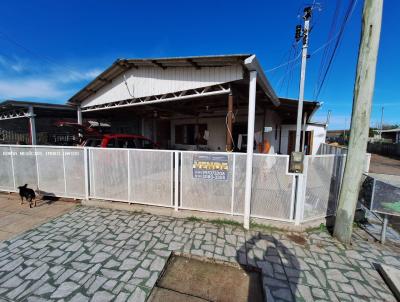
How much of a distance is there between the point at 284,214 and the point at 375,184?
1.69 meters

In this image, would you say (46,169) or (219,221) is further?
(46,169)

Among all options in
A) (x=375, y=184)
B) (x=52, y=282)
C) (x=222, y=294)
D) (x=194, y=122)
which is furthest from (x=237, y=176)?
(x=194, y=122)

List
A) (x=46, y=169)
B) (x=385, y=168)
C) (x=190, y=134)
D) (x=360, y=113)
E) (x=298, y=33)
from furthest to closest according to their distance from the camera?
(x=385, y=168) → (x=190, y=134) → (x=298, y=33) → (x=46, y=169) → (x=360, y=113)

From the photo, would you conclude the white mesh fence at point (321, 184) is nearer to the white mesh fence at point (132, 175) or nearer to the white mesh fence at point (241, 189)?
the white mesh fence at point (241, 189)

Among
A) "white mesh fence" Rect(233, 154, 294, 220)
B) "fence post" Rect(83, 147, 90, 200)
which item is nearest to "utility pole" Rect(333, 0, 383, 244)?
"white mesh fence" Rect(233, 154, 294, 220)

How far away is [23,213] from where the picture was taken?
405 centimetres

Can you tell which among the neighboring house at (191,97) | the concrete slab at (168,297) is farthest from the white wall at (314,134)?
the concrete slab at (168,297)

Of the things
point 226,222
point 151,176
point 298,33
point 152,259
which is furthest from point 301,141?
point 152,259

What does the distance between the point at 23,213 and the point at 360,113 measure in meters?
7.26

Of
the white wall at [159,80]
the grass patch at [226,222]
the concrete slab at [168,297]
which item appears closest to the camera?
the concrete slab at [168,297]

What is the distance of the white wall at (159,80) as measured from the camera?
3838mm

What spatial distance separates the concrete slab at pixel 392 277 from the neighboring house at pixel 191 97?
9.90ft

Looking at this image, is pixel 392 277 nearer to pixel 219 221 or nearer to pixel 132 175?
pixel 219 221

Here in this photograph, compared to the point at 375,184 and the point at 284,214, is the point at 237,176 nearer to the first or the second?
the point at 284,214
